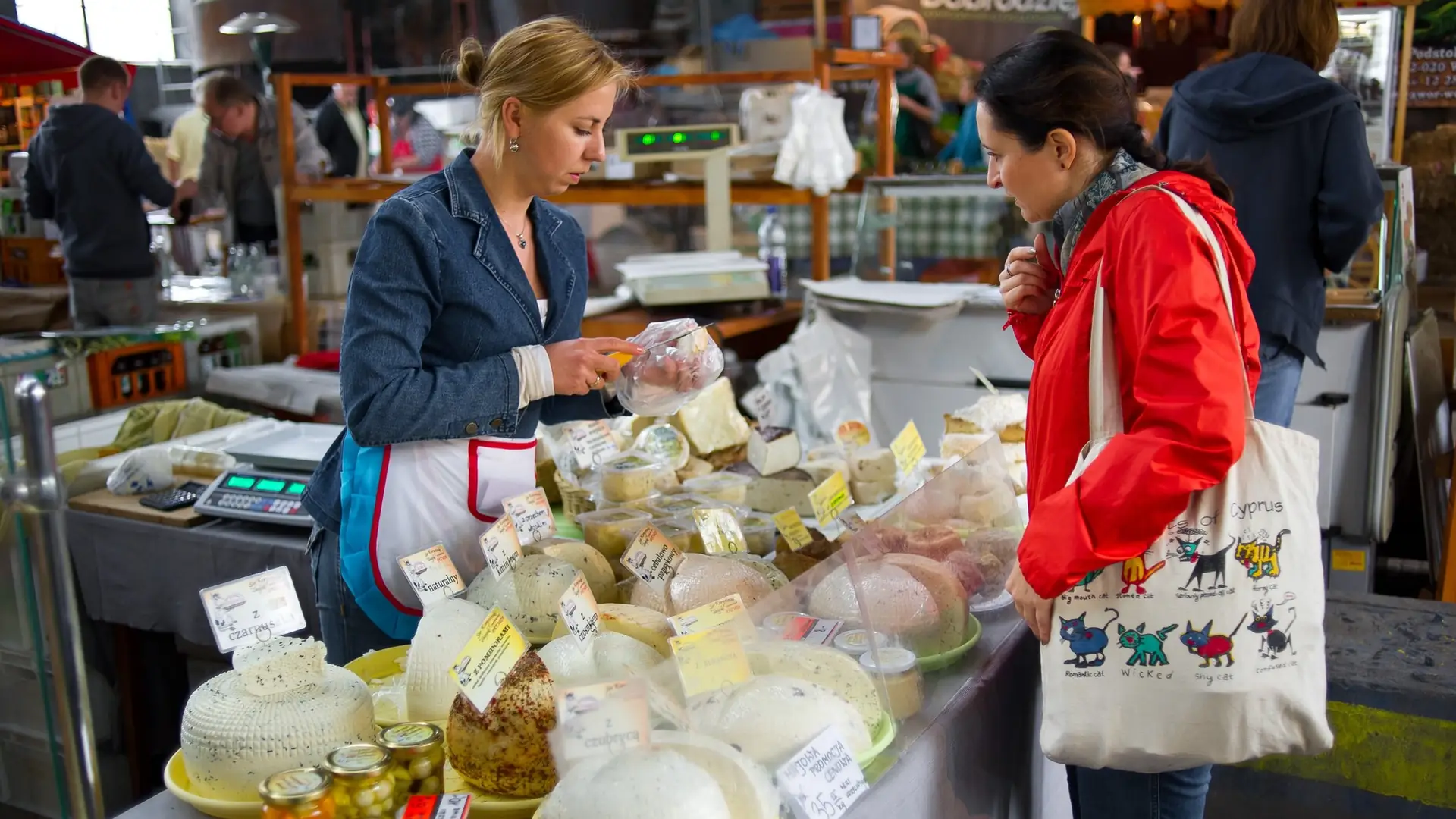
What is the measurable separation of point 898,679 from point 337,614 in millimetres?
964

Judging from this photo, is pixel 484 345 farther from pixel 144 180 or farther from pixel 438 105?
pixel 438 105

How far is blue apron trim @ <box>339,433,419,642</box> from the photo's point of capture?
5.86ft

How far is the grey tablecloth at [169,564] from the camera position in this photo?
8.59ft

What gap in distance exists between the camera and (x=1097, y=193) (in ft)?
4.87

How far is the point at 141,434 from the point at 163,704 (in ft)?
2.53

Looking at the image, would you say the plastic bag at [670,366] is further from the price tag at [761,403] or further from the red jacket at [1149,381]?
the price tag at [761,403]

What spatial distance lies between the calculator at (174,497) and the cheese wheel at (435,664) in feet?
5.31

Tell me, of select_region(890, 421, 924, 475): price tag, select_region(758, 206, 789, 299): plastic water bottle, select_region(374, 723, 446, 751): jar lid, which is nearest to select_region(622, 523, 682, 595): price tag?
select_region(374, 723, 446, 751): jar lid

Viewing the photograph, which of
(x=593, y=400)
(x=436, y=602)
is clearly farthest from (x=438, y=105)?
(x=436, y=602)

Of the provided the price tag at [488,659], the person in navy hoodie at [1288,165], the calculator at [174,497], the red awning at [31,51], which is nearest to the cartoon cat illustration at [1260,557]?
the price tag at [488,659]

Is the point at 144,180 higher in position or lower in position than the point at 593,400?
higher

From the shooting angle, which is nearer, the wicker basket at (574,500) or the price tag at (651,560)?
the price tag at (651,560)

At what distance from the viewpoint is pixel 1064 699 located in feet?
4.75

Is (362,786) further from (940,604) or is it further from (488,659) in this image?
(940,604)
